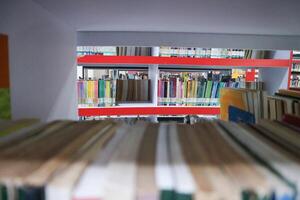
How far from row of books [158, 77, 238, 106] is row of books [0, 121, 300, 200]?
2279 millimetres

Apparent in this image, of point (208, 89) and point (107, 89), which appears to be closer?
point (107, 89)

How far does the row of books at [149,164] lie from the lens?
235 millimetres

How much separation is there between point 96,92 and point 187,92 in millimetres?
1013

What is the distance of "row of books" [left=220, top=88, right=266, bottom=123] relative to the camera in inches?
32.6

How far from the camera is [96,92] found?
261cm

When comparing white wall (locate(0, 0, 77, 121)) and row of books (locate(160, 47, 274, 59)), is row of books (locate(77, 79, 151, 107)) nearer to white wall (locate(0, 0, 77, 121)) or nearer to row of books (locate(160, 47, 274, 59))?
row of books (locate(160, 47, 274, 59))

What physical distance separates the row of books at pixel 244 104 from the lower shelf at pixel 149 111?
1.20 metres

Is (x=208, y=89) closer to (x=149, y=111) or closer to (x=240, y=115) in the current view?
(x=149, y=111)

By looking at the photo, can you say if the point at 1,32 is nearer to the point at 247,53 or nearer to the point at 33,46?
the point at 33,46

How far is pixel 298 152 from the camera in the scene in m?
0.32

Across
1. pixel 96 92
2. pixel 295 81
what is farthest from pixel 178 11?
pixel 295 81

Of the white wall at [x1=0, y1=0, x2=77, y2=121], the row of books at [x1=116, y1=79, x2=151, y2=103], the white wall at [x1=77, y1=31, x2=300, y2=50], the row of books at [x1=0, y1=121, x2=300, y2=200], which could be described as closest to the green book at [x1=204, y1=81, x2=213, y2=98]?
the row of books at [x1=116, y1=79, x2=151, y2=103]

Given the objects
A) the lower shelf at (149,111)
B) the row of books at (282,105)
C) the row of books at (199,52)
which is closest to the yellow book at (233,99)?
the row of books at (282,105)

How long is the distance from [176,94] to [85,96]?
3.25 ft
